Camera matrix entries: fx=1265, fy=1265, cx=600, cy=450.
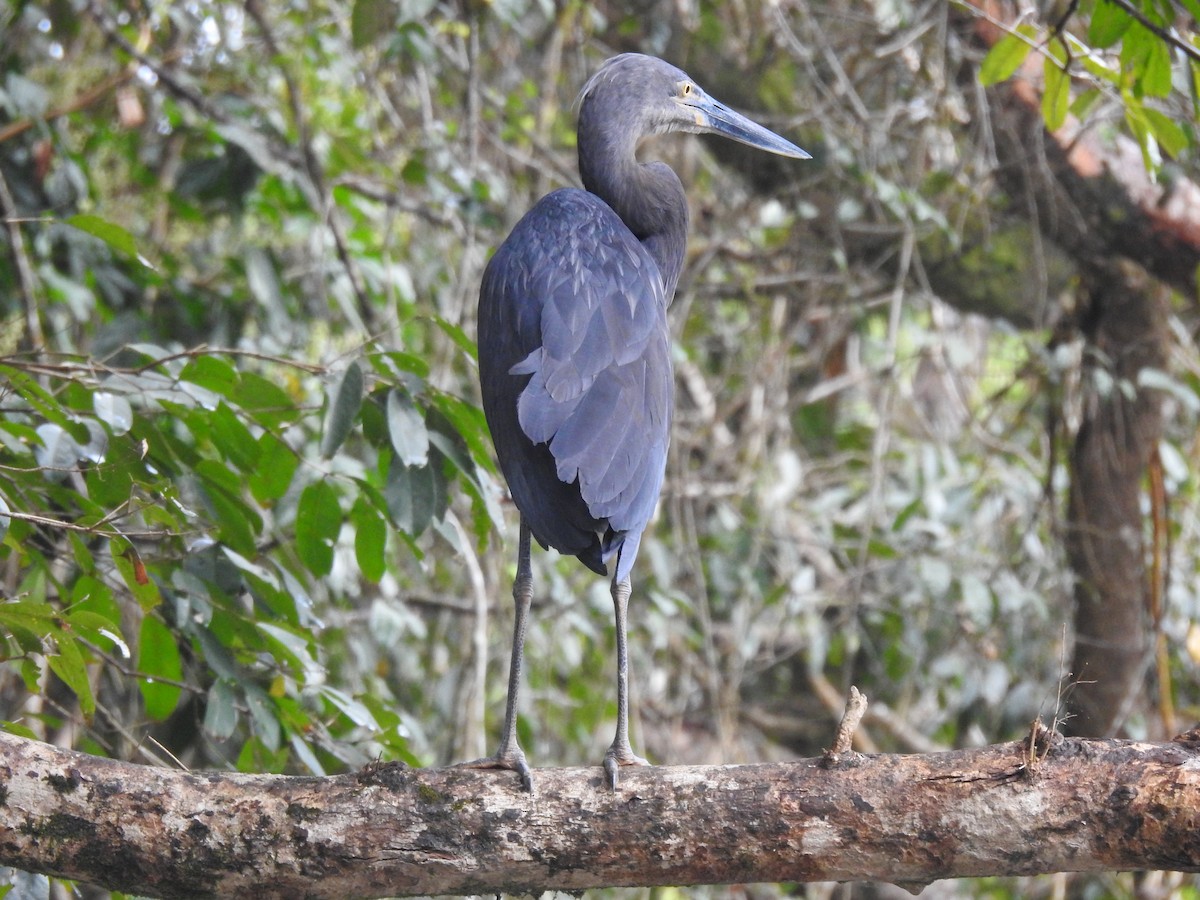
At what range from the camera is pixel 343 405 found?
257 centimetres

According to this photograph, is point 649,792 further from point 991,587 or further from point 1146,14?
point 991,587

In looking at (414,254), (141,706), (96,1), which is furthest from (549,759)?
(96,1)

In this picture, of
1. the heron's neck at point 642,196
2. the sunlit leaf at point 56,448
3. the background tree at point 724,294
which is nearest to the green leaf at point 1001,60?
the background tree at point 724,294

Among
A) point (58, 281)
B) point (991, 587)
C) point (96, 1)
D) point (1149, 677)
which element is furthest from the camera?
point (1149, 677)

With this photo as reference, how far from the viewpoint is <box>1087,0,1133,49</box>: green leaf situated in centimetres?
262

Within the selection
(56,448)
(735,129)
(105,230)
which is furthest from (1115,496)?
(56,448)

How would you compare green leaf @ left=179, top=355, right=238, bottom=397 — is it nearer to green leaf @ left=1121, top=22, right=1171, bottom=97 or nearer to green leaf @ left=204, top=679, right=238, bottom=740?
A: green leaf @ left=204, top=679, right=238, bottom=740

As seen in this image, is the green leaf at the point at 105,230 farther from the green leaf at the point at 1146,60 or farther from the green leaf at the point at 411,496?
the green leaf at the point at 1146,60

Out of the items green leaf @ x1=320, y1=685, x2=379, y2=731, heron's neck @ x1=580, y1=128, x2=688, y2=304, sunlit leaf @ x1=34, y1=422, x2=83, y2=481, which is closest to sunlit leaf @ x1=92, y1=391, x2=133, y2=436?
sunlit leaf @ x1=34, y1=422, x2=83, y2=481

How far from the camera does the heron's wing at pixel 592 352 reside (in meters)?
2.56

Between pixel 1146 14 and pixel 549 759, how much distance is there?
3273 mm

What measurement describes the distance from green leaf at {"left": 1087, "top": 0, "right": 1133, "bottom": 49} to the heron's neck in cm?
113

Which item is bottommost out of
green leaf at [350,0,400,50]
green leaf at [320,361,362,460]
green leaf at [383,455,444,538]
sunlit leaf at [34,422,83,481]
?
green leaf at [383,455,444,538]

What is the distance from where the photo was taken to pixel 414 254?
5.18m
